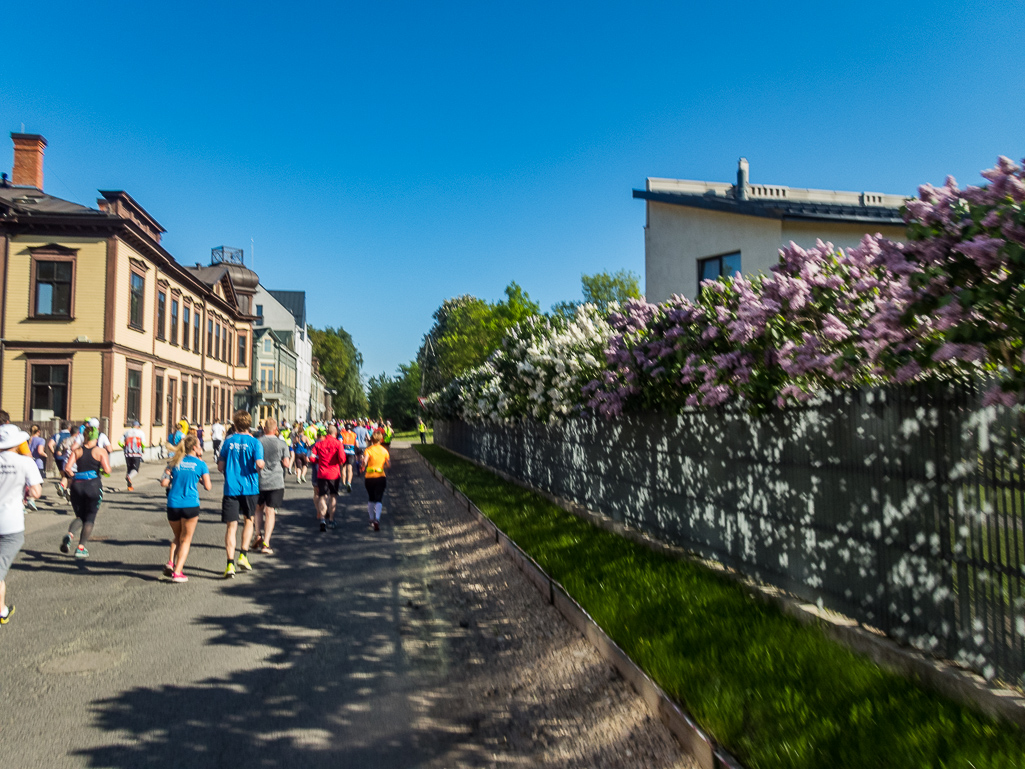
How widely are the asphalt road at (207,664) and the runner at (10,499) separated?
0.57 metres

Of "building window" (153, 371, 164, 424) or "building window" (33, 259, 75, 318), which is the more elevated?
"building window" (33, 259, 75, 318)

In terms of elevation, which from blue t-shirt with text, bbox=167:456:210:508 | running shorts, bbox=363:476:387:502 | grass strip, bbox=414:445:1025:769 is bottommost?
grass strip, bbox=414:445:1025:769

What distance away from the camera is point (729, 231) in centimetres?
2119

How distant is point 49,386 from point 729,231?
25.2 metres

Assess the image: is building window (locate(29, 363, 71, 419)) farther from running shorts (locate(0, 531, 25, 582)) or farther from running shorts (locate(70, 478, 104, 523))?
running shorts (locate(0, 531, 25, 582))

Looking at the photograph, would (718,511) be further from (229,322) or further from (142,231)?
(229,322)

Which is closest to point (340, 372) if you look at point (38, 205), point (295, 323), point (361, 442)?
point (295, 323)

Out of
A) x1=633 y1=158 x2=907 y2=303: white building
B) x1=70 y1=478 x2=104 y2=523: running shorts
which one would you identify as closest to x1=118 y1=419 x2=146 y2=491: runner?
x1=70 y1=478 x2=104 y2=523: running shorts

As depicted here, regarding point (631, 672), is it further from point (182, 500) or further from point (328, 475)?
point (328, 475)

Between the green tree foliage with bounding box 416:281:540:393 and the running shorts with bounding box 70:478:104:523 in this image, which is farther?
the green tree foliage with bounding box 416:281:540:393

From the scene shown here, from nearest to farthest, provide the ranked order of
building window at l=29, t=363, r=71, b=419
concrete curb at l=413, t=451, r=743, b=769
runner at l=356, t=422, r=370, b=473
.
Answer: concrete curb at l=413, t=451, r=743, b=769 < runner at l=356, t=422, r=370, b=473 < building window at l=29, t=363, r=71, b=419

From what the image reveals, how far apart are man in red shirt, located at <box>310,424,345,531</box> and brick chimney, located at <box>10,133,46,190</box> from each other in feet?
91.0

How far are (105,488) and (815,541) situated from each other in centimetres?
1938

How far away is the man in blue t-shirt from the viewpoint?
30.9 feet
